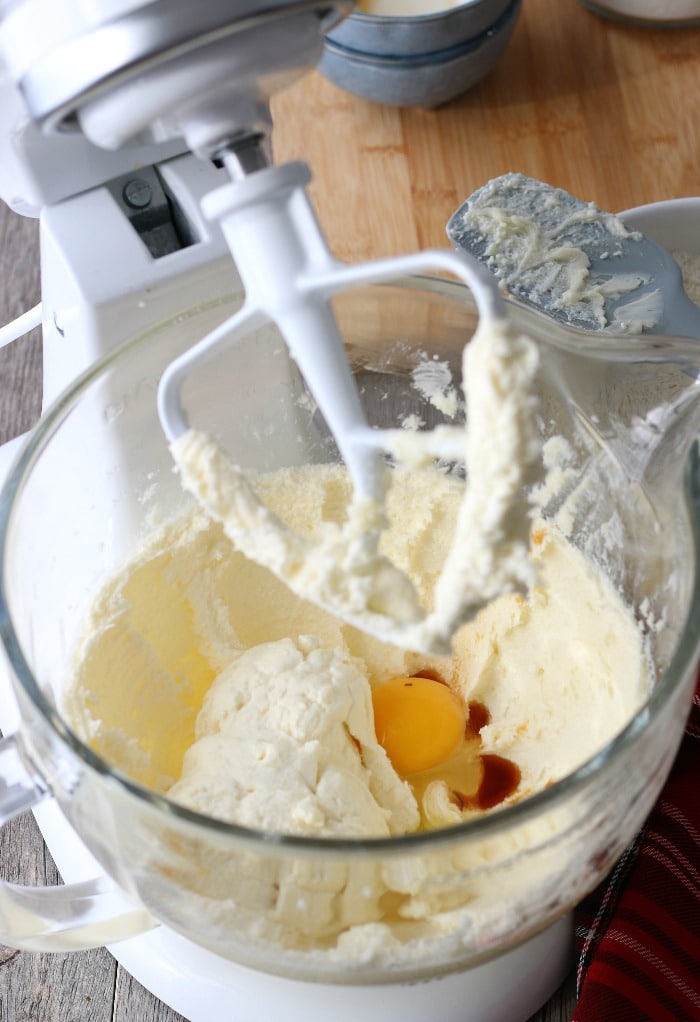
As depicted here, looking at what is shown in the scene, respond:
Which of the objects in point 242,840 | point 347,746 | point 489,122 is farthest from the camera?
point 489,122

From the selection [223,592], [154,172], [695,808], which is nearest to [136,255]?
[154,172]

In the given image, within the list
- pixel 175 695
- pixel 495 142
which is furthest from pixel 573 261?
pixel 175 695

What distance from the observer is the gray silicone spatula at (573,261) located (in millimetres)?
791

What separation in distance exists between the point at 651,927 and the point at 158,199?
1.64 ft

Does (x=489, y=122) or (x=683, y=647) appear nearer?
(x=683, y=647)

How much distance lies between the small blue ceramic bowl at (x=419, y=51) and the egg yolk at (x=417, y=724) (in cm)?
58

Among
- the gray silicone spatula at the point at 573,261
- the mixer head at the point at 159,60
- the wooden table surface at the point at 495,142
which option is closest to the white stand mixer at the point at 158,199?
the mixer head at the point at 159,60

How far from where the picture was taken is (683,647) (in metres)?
0.49

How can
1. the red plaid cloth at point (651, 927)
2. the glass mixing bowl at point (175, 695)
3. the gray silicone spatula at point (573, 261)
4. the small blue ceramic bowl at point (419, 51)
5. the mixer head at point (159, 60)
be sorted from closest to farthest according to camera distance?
the mixer head at point (159, 60)
the glass mixing bowl at point (175, 695)
the red plaid cloth at point (651, 927)
the gray silicone spatula at point (573, 261)
the small blue ceramic bowl at point (419, 51)

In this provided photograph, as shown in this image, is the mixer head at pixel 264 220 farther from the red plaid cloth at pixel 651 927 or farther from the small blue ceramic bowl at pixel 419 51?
the small blue ceramic bowl at pixel 419 51

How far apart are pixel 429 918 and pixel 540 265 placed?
1.60 ft

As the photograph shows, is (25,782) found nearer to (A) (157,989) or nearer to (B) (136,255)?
(A) (157,989)

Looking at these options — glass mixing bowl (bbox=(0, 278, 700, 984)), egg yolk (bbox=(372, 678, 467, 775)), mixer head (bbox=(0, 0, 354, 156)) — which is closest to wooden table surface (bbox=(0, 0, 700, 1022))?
glass mixing bowl (bbox=(0, 278, 700, 984))

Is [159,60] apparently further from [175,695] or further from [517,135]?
[517,135]
